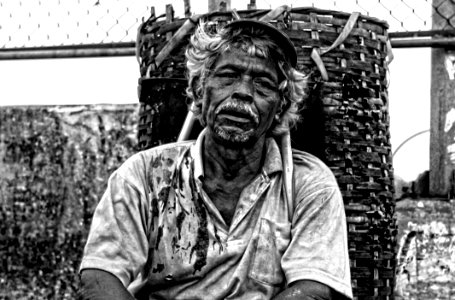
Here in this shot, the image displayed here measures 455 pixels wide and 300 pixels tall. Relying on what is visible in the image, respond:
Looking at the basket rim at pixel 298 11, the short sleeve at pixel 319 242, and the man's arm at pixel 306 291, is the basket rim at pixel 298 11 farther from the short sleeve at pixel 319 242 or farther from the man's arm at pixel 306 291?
the man's arm at pixel 306 291

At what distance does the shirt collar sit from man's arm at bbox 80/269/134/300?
50cm

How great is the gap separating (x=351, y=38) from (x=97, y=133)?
1597 millimetres

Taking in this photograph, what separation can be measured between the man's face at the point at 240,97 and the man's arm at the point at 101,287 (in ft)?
2.11

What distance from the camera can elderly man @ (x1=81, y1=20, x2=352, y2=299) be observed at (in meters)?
3.62

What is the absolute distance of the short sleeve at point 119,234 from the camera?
3598mm

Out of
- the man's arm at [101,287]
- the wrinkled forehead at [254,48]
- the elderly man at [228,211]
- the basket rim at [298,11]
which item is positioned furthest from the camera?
the basket rim at [298,11]

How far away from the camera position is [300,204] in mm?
3717

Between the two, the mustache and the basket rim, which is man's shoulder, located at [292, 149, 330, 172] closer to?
the mustache

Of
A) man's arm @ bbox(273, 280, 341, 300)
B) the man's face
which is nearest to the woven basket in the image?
the man's face

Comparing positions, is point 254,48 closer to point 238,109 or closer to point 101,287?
point 238,109

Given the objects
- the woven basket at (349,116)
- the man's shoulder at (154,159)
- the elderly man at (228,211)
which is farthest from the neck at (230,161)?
the woven basket at (349,116)

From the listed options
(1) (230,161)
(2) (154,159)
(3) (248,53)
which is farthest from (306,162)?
(2) (154,159)

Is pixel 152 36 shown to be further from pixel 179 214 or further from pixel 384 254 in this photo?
pixel 384 254

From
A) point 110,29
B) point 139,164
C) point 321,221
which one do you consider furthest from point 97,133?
point 321,221
